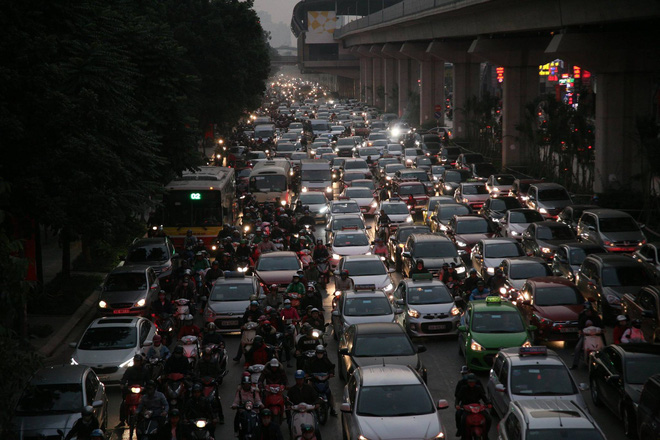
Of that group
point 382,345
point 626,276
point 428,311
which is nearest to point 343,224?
point 428,311

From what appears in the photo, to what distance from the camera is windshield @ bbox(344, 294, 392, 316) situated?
21516mm

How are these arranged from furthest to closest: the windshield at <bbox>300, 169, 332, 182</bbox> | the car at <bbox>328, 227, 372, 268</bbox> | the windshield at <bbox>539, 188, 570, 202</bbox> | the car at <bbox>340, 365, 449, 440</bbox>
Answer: the windshield at <bbox>300, 169, 332, 182</bbox>
the windshield at <bbox>539, 188, 570, 202</bbox>
the car at <bbox>328, 227, 372, 268</bbox>
the car at <bbox>340, 365, 449, 440</bbox>

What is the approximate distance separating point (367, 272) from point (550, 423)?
13.9 m

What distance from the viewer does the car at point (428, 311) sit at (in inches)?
889

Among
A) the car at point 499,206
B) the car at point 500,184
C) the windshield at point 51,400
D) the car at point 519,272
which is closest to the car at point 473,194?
the car at point 500,184

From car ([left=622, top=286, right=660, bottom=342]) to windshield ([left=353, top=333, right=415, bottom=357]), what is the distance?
18.6 ft

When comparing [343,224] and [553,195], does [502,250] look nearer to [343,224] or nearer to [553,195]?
[343,224]

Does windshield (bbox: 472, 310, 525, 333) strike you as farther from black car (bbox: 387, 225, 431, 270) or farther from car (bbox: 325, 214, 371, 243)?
car (bbox: 325, 214, 371, 243)

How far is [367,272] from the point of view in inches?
1039

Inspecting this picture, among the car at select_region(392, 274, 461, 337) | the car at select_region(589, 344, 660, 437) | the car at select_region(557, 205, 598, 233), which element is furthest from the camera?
the car at select_region(557, 205, 598, 233)

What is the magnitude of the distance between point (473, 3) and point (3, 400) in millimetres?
41815

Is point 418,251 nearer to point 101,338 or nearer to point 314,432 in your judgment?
point 101,338

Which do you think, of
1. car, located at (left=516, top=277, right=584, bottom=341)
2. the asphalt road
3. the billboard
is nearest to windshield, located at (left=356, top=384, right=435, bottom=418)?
the asphalt road

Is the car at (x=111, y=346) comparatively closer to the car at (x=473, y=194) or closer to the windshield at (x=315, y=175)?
the car at (x=473, y=194)
